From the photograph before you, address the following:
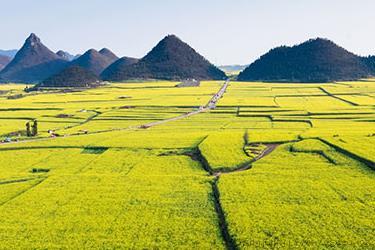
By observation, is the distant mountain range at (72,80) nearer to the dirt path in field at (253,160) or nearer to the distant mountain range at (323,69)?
the distant mountain range at (323,69)

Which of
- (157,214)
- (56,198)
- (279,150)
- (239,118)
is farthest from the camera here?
(239,118)

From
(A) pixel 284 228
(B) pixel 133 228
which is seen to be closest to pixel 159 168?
(B) pixel 133 228

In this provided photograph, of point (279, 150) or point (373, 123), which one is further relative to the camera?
point (373, 123)

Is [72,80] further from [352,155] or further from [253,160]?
[352,155]

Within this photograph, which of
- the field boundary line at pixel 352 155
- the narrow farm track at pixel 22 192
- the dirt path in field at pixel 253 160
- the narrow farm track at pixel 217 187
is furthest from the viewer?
the dirt path in field at pixel 253 160

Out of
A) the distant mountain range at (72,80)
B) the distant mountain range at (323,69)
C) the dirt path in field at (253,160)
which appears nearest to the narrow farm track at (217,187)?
the dirt path in field at (253,160)

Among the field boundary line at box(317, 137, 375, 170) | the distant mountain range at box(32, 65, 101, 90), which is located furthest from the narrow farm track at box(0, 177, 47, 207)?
the distant mountain range at box(32, 65, 101, 90)

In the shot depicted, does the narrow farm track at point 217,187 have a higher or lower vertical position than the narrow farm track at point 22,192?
higher

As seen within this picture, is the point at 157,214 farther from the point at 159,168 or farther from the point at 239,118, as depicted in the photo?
the point at 239,118

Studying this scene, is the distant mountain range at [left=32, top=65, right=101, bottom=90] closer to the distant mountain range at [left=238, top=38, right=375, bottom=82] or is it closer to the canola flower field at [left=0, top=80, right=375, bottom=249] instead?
the distant mountain range at [left=238, top=38, right=375, bottom=82]
